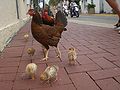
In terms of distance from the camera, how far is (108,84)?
2.93 meters

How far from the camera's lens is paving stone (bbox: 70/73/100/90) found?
9.38 feet

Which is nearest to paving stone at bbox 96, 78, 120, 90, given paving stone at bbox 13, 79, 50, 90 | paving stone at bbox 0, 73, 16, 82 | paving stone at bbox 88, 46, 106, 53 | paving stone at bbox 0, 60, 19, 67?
paving stone at bbox 13, 79, 50, 90

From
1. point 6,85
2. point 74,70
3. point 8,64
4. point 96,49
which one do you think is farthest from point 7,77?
point 96,49

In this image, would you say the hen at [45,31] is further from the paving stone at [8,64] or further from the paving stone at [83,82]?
the paving stone at [83,82]

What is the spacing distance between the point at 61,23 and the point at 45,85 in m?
1.56

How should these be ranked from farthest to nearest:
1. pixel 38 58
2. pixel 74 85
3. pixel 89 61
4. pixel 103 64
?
pixel 38 58, pixel 89 61, pixel 103 64, pixel 74 85

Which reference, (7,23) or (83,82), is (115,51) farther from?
(7,23)

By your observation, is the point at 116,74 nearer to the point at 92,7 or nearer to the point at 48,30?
the point at 48,30

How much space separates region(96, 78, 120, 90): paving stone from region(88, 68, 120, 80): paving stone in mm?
133

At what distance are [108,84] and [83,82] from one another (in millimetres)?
298

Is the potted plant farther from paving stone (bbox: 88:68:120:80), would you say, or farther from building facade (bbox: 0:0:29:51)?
paving stone (bbox: 88:68:120:80)

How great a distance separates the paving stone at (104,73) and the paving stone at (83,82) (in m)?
0.09

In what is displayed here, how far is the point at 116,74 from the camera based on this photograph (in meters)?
3.29

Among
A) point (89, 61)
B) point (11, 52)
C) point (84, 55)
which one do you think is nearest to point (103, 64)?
point (89, 61)
